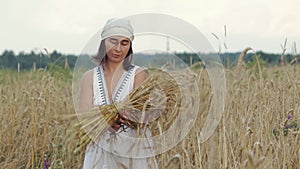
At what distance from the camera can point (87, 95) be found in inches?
86.8

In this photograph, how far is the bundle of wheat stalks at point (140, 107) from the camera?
1.94 m

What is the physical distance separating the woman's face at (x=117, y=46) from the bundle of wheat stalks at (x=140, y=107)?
0.54 ft

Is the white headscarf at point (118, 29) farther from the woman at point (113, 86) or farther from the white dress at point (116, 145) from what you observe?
the white dress at point (116, 145)

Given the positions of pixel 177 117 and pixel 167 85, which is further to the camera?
pixel 177 117

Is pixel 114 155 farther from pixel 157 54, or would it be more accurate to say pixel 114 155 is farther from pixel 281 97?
pixel 281 97

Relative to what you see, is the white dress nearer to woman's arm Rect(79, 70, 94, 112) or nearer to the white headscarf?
woman's arm Rect(79, 70, 94, 112)

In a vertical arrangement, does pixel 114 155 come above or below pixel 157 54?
below

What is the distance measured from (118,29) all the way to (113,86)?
1.03 feet

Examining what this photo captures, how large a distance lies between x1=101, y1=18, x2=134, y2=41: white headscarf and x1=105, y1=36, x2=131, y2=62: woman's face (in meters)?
0.02

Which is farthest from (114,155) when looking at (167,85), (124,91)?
(167,85)

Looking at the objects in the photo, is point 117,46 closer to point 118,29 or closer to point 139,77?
point 118,29

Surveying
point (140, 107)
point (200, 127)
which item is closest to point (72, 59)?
point (200, 127)

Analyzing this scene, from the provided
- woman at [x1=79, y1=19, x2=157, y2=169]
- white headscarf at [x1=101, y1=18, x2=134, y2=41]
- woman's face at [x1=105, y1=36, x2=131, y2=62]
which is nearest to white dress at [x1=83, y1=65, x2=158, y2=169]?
woman at [x1=79, y1=19, x2=157, y2=169]

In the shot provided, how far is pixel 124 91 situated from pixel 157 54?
30 cm
